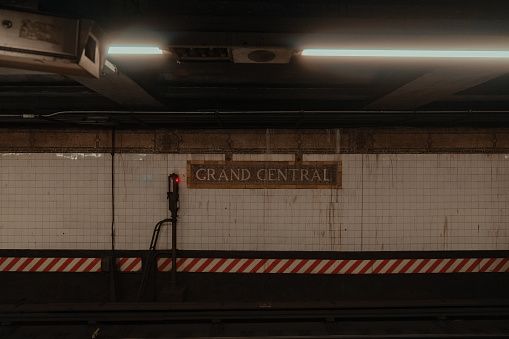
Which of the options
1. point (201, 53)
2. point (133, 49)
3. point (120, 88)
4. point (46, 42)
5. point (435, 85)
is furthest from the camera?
point (120, 88)

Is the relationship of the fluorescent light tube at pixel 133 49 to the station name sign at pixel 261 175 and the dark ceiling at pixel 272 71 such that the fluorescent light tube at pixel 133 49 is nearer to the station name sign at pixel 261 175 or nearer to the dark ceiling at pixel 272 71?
the dark ceiling at pixel 272 71

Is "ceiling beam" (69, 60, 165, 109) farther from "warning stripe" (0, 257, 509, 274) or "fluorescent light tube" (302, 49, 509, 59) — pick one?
"warning stripe" (0, 257, 509, 274)

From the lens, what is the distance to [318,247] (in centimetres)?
574

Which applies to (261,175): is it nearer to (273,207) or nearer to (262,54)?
(273,207)

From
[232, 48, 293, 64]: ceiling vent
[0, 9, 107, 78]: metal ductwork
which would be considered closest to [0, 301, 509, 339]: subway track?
[232, 48, 293, 64]: ceiling vent

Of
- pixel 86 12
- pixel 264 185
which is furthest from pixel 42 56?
pixel 264 185

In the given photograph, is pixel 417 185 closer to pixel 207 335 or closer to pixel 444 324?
pixel 444 324

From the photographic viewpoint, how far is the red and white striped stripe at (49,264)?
5.67 m

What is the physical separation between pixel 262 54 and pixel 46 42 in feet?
5.47

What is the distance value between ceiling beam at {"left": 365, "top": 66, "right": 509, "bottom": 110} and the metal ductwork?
130 inches

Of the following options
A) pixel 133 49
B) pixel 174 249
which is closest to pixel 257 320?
pixel 174 249

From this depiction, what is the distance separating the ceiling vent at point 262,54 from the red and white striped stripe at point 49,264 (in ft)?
16.2

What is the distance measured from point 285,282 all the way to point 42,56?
5188 millimetres

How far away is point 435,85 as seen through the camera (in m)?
3.72
